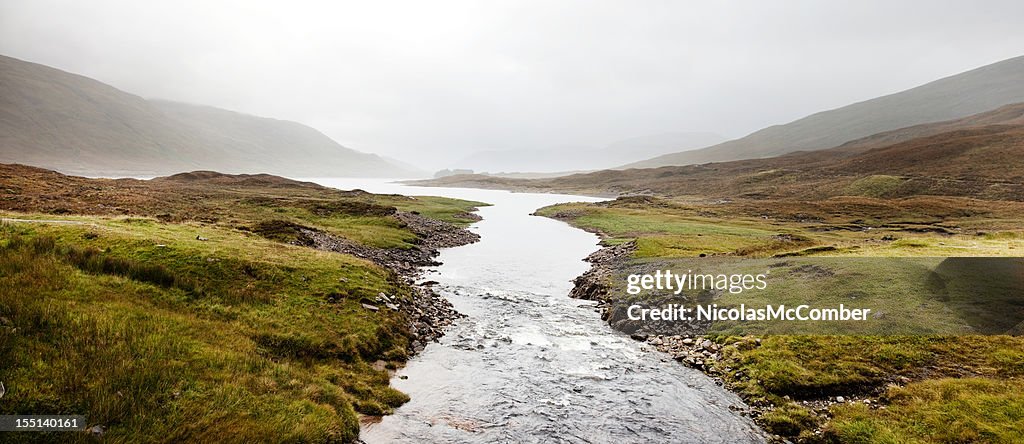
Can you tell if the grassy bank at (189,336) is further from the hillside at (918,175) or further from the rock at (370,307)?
the hillside at (918,175)

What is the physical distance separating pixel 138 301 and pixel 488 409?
1474 centimetres

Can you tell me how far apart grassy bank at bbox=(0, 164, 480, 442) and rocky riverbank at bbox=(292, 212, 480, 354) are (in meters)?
0.84

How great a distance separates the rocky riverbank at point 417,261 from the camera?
24873mm

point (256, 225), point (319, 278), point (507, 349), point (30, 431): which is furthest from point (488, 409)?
point (256, 225)

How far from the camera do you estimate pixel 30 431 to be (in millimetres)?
9352

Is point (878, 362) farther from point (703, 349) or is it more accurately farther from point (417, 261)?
point (417, 261)

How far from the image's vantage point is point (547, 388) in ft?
60.6

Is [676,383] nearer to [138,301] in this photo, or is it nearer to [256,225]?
[138,301]

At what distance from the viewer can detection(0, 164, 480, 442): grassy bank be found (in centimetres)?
1096

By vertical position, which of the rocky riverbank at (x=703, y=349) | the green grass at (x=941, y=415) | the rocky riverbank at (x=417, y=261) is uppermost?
the rocky riverbank at (x=417, y=261)

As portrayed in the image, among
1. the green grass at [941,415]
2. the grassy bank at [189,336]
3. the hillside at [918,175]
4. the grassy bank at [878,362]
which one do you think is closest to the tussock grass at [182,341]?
the grassy bank at [189,336]

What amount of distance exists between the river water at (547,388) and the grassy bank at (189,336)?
1912mm

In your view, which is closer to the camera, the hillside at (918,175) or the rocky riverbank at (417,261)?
the rocky riverbank at (417,261)

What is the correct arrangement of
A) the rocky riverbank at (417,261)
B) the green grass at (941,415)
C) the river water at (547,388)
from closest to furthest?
the green grass at (941,415)
the river water at (547,388)
the rocky riverbank at (417,261)
